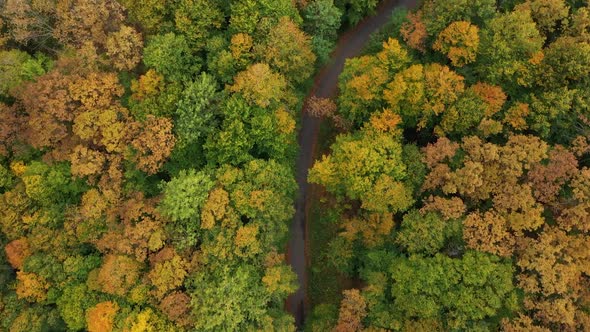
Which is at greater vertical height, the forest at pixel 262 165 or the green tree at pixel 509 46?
the green tree at pixel 509 46

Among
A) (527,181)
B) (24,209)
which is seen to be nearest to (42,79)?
(24,209)

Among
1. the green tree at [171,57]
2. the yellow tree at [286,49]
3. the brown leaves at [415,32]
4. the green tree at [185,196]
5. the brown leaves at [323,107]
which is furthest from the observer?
the brown leaves at [323,107]

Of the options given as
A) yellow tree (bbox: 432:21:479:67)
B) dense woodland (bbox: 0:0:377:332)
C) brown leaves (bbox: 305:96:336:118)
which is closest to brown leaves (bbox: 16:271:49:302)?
dense woodland (bbox: 0:0:377:332)

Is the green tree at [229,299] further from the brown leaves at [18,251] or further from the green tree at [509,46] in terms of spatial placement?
the green tree at [509,46]

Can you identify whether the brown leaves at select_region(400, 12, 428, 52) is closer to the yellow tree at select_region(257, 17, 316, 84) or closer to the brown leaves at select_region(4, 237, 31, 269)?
the yellow tree at select_region(257, 17, 316, 84)

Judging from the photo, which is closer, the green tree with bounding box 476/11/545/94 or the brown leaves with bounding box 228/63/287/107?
the green tree with bounding box 476/11/545/94

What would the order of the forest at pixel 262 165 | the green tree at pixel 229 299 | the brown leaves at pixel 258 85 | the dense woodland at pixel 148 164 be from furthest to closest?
the brown leaves at pixel 258 85
the dense woodland at pixel 148 164
the green tree at pixel 229 299
the forest at pixel 262 165

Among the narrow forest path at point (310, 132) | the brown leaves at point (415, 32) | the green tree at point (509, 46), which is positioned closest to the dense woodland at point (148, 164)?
the narrow forest path at point (310, 132)

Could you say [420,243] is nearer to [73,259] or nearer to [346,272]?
[346,272]
